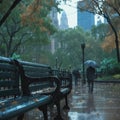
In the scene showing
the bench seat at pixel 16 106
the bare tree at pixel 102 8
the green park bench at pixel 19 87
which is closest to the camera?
the bench seat at pixel 16 106

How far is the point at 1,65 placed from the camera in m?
6.14

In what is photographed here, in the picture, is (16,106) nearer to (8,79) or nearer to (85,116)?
(8,79)

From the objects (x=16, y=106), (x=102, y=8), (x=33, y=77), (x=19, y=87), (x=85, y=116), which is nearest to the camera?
(x=16, y=106)

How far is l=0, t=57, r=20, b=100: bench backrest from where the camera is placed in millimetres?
6207

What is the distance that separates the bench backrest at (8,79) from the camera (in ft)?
20.4

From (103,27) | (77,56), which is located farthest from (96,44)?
(103,27)

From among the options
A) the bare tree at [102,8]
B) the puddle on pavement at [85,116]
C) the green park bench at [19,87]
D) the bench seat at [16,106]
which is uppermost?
the bare tree at [102,8]

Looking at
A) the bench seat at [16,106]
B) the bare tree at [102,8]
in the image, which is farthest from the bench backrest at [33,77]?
the bare tree at [102,8]

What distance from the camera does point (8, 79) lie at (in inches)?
259

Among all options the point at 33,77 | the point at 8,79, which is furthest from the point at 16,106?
the point at 33,77

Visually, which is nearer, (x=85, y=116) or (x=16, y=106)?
(x=16, y=106)

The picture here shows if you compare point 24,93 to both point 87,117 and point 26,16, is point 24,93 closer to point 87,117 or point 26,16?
point 87,117

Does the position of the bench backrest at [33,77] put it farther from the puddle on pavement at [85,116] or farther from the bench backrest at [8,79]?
the puddle on pavement at [85,116]

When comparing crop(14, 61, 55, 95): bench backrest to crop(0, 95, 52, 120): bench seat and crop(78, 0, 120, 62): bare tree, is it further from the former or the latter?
crop(78, 0, 120, 62): bare tree
